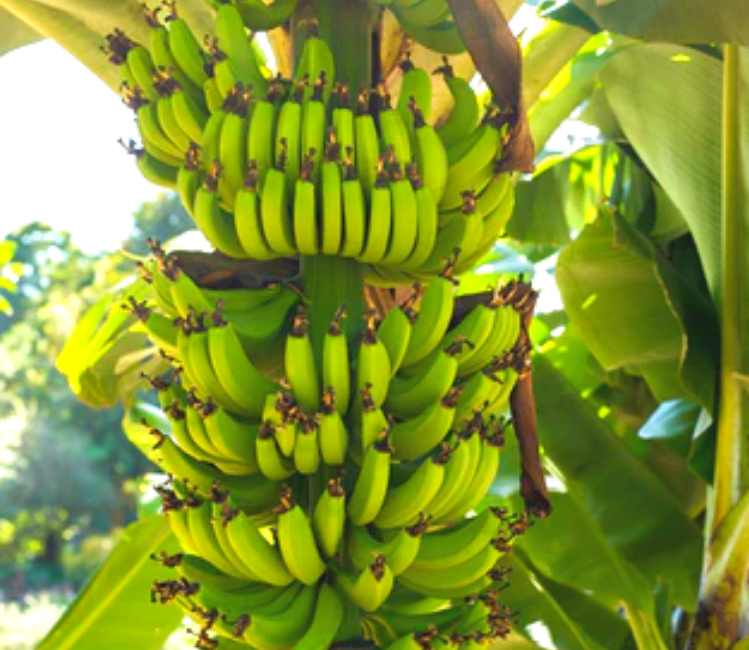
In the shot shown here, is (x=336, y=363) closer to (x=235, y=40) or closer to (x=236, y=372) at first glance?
(x=236, y=372)

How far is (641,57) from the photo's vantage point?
6.49 ft

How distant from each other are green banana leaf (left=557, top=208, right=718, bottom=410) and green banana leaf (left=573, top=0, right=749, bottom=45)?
21.0 inches

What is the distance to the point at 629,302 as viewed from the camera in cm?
220

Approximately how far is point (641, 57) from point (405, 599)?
→ 123cm

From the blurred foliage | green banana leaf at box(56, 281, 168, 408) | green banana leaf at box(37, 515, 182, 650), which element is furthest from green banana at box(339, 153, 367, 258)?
the blurred foliage

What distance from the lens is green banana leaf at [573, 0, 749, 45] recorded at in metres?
1.53

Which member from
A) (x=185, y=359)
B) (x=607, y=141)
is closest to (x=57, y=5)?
(x=185, y=359)

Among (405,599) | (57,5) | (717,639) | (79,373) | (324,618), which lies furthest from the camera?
(79,373)

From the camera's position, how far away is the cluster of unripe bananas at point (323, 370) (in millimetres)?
1155

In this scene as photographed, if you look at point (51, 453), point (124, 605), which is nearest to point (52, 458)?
point (51, 453)

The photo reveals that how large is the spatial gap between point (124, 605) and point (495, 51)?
136cm

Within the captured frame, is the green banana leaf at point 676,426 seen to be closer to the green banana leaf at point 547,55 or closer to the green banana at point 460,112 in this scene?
the green banana leaf at point 547,55

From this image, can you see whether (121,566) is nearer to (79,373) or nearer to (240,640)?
(79,373)

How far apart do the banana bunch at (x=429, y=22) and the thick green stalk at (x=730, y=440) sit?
2.49 feet
